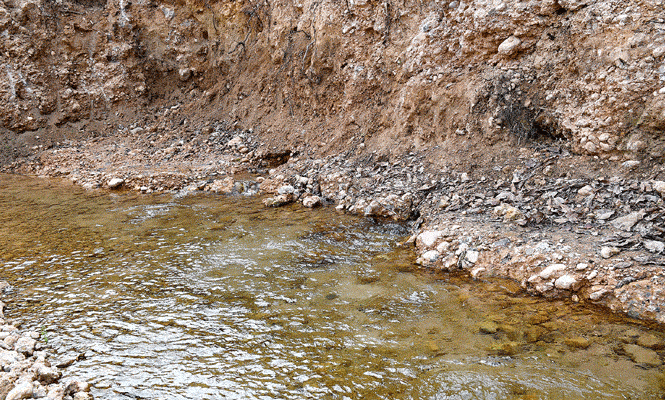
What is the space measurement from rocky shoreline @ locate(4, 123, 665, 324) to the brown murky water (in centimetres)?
30

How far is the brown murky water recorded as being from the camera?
9.16 ft

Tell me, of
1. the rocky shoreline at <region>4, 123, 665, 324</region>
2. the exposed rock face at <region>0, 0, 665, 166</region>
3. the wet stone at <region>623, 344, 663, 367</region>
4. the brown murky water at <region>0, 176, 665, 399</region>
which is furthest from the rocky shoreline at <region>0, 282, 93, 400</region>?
the exposed rock face at <region>0, 0, 665, 166</region>

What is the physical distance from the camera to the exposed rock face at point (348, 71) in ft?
17.1

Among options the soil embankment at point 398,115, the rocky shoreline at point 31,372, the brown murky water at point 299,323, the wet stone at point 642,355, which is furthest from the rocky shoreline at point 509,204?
the rocky shoreline at point 31,372

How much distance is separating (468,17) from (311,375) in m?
6.23

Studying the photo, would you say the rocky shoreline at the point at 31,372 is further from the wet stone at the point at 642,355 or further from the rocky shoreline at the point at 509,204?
→ the wet stone at the point at 642,355

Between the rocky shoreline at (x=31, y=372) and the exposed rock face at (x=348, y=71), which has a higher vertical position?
the exposed rock face at (x=348, y=71)

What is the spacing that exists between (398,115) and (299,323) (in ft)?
16.6

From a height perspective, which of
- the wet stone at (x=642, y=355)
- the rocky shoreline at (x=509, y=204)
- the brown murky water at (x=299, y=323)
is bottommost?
the brown murky water at (x=299, y=323)

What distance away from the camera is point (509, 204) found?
514cm

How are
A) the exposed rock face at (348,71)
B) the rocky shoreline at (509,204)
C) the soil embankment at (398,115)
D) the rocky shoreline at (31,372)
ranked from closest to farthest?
the rocky shoreline at (31,372)
the rocky shoreline at (509,204)
the soil embankment at (398,115)
the exposed rock face at (348,71)

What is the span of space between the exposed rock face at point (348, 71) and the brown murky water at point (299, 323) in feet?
8.63

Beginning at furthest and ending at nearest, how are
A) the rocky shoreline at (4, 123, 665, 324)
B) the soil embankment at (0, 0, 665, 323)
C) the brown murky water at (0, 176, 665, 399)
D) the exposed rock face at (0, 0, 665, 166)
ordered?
the exposed rock face at (0, 0, 665, 166) < the soil embankment at (0, 0, 665, 323) < the rocky shoreline at (4, 123, 665, 324) < the brown murky water at (0, 176, 665, 399)

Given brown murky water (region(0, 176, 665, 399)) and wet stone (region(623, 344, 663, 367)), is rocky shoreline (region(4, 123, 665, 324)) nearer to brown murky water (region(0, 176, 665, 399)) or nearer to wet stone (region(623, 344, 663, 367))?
brown murky water (region(0, 176, 665, 399))
